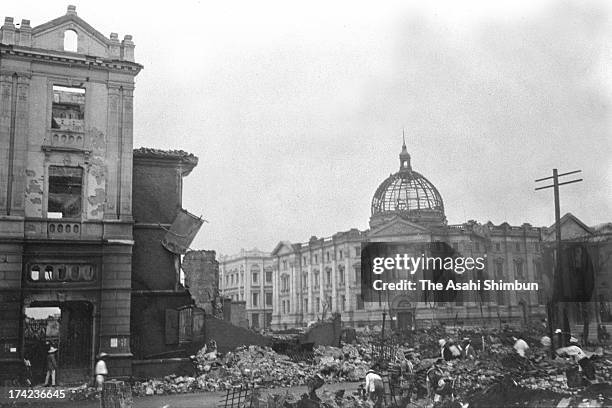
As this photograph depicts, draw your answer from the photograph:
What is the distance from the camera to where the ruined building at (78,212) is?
24438mm

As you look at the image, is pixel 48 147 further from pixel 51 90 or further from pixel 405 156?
pixel 405 156

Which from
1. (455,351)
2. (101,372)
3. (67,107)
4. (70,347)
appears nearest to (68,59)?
(67,107)

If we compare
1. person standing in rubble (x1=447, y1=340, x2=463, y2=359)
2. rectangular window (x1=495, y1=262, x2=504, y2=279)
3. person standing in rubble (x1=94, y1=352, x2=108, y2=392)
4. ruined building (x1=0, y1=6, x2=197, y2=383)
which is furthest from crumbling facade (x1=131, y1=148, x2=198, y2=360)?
rectangular window (x1=495, y1=262, x2=504, y2=279)

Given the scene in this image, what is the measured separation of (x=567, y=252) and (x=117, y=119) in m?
22.1

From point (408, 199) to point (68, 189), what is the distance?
50732 millimetres

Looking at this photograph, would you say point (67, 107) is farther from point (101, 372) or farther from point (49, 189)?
point (101, 372)

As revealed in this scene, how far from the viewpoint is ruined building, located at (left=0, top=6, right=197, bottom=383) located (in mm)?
24438

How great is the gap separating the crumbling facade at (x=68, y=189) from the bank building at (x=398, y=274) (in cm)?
1437

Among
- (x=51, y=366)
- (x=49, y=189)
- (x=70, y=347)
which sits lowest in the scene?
(x=51, y=366)

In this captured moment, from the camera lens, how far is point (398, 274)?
32.9m

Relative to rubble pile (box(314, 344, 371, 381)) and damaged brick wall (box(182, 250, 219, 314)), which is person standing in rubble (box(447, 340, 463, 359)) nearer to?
rubble pile (box(314, 344, 371, 381))

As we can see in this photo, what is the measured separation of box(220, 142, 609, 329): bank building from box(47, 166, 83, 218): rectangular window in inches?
620

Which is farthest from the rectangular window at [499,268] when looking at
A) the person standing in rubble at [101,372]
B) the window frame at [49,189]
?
the window frame at [49,189]

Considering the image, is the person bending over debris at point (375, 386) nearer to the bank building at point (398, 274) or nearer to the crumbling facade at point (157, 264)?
the crumbling facade at point (157, 264)
